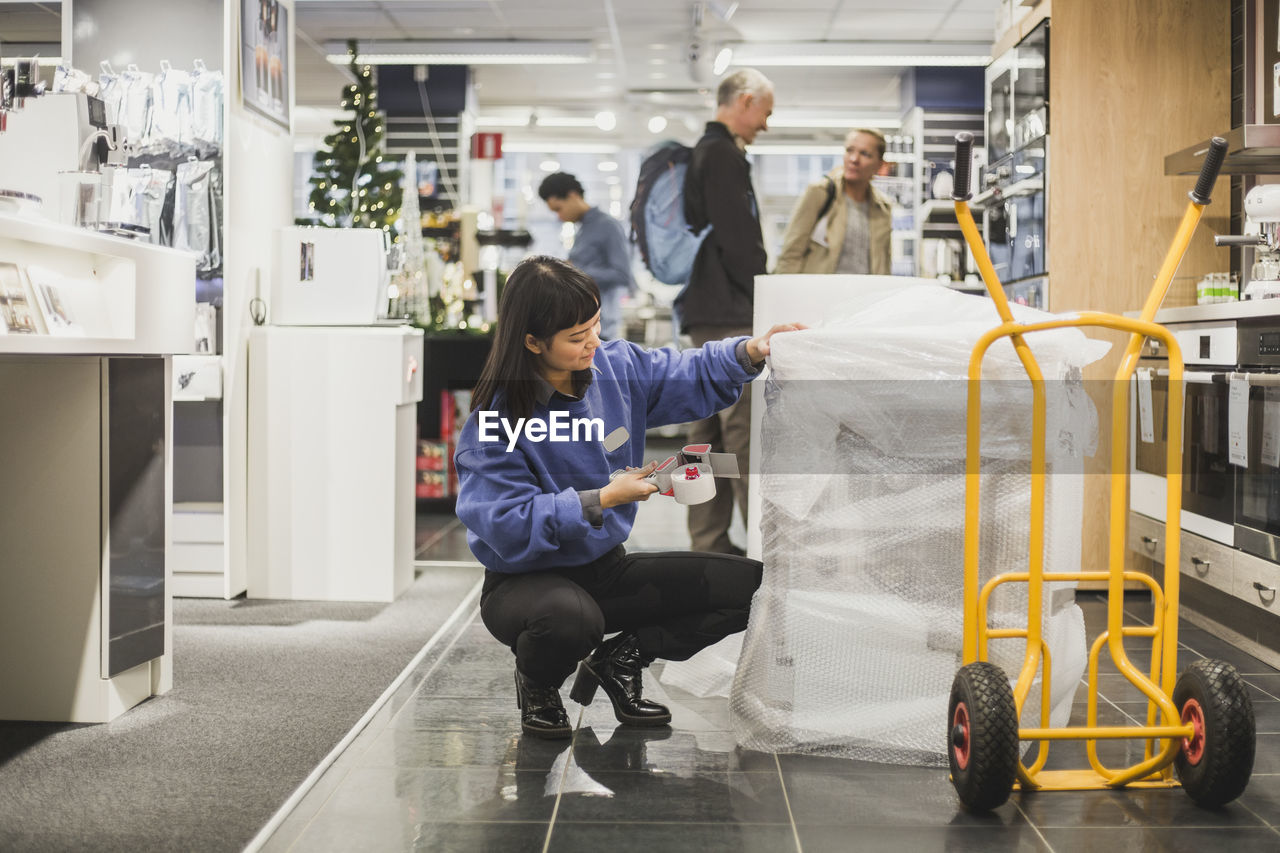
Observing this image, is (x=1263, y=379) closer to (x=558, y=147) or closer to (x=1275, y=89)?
(x=1275, y=89)

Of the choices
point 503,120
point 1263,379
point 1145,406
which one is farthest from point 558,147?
point 1263,379

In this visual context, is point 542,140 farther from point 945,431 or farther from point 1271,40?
point 945,431

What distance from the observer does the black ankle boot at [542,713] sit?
7.65ft

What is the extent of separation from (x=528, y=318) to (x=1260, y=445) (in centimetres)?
190

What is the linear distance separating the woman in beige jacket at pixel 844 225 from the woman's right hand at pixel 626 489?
80.9 inches

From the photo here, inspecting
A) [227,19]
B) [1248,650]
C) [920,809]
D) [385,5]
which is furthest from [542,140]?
[920,809]

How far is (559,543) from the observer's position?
217 cm

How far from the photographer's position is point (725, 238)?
12.6 ft

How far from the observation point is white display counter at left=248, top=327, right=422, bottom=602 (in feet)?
12.3

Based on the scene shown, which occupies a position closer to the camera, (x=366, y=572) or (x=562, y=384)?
(x=562, y=384)

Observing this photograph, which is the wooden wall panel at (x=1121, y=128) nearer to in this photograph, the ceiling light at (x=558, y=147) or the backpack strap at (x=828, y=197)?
the backpack strap at (x=828, y=197)

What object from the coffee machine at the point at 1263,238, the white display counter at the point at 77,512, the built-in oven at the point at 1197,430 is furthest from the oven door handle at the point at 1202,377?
the white display counter at the point at 77,512

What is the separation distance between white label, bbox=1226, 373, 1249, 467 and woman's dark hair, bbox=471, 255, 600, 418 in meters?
1.79

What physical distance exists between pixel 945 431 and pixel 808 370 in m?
0.27
